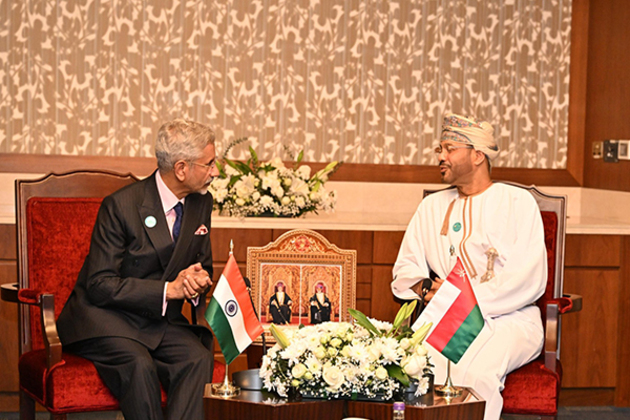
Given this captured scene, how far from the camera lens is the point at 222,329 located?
2.86 meters

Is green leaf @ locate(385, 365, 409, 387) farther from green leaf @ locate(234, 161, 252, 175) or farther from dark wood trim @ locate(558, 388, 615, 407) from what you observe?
dark wood trim @ locate(558, 388, 615, 407)

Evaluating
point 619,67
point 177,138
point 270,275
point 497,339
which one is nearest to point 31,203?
point 177,138

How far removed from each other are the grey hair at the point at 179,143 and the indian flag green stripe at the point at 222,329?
937 millimetres

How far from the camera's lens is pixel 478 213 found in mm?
4070

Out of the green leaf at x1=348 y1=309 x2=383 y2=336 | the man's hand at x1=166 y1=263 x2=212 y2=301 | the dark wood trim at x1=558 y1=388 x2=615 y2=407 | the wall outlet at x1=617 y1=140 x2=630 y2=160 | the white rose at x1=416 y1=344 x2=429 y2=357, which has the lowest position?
the dark wood trim at x1=558 y1=388 x2=615 y2=407

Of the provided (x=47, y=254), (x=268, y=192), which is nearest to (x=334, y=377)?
(x=47, y=254)

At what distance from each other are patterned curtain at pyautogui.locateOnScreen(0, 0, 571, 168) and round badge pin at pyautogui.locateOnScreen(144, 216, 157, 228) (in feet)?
7.87

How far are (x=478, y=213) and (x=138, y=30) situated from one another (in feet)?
10.0

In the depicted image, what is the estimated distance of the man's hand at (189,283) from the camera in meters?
3.37

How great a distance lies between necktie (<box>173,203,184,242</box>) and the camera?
3645 mm

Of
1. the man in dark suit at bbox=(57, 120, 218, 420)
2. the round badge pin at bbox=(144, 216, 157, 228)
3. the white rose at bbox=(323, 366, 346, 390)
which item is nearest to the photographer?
the white rose at bbox=(323, 366, 346, 390)

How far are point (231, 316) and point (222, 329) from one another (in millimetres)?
60

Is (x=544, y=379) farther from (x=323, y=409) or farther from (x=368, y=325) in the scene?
(x=323, y=409)

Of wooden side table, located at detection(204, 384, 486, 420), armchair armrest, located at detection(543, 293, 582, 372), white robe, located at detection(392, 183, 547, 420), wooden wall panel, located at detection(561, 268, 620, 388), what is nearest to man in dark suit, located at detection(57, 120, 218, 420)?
wooden side table, located at detection(204, 384, 486, 420)
